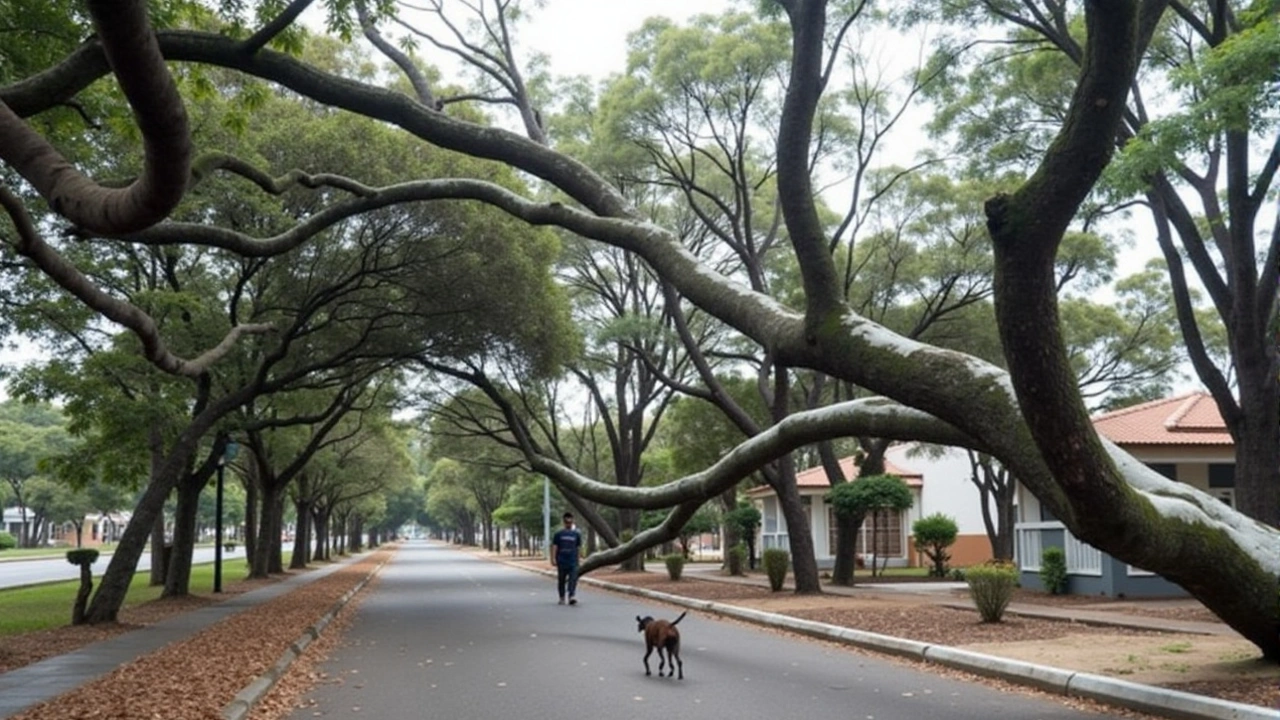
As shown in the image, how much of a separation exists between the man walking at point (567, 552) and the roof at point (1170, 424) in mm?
11528

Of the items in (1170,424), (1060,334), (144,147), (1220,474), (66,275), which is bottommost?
(1220,474)

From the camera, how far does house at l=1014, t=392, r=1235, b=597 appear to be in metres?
22.6

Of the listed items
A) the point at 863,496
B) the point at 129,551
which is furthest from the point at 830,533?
the point at 129,551

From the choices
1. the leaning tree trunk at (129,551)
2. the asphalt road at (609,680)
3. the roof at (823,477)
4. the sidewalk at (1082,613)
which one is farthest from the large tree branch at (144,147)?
the roof at (823,477)

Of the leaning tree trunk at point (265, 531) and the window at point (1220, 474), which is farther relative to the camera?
the leaning tree trunk at point (265, 531)

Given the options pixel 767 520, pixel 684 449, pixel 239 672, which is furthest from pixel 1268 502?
pixel 767 520

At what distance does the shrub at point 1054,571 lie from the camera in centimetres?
2405

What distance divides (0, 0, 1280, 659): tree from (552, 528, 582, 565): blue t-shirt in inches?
488

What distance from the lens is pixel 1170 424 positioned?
83.3 feet

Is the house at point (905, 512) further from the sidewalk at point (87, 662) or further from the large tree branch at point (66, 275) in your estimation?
the large tree branch at point (66, 275)

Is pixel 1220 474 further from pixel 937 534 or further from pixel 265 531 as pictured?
pixel 265 531

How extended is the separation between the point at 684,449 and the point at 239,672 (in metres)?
32.1

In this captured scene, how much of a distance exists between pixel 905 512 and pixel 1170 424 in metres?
21.6

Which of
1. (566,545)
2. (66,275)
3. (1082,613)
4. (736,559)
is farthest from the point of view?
(736,559)
